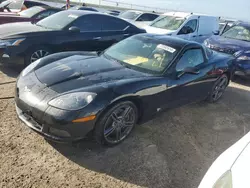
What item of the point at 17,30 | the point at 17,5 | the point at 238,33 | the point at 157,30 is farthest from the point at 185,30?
the point at 17,5

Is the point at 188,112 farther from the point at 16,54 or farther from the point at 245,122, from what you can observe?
the point at 16,54

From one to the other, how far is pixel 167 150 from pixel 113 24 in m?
4.29

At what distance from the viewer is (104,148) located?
9.83ft

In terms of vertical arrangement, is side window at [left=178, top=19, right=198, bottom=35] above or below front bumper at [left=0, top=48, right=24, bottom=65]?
above

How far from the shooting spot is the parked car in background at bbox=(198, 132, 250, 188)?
5.08ft

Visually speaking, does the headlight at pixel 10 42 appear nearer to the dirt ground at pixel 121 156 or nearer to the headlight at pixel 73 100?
the dirt ground at pixel 121 156

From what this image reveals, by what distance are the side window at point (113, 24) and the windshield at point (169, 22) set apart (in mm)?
2494

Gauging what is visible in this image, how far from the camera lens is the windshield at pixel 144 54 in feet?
11.5

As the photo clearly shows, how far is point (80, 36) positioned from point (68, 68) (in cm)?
269

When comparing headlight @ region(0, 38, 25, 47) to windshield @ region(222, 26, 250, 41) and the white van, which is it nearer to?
the white van

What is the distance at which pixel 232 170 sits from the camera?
166 centimetres

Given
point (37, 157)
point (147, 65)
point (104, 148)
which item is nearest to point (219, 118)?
point (147, 65)

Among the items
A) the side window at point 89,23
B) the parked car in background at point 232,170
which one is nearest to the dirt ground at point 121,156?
the parked car in background at point 232,170

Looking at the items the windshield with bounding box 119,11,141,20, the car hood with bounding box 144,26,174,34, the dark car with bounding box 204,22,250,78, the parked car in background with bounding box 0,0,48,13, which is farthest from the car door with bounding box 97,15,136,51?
the windshield with bounding box 119,11,141,20
